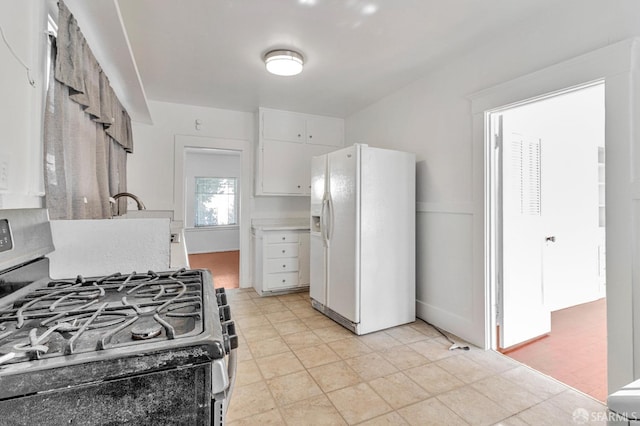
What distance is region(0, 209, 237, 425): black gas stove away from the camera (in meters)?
0.52

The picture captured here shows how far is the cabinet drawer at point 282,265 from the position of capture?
12.5ft

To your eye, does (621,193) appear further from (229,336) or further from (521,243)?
(229,336)

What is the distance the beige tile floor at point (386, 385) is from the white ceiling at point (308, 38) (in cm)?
240

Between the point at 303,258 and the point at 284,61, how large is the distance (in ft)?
7.93

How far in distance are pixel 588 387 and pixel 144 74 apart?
4.30 meters

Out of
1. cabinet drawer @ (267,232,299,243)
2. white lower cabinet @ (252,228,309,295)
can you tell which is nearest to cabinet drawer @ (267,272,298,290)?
white lower cabinet @ (252,228,309,295)

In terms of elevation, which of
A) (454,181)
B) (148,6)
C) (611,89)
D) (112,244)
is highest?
(148,6)

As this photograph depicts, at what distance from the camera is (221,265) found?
6.02m

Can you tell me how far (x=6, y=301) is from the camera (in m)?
0.90

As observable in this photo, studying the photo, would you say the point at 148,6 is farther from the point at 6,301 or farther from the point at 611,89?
the point at 611,89

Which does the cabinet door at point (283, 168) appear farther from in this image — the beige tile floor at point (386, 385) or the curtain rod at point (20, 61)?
the curtain rod at point (20, 61)

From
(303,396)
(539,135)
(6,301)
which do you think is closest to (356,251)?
(303,396)

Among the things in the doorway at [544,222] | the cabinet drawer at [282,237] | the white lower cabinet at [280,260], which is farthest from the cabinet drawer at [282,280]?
the doorway at [544,222]

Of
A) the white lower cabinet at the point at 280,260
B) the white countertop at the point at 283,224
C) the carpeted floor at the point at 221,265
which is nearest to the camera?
the white lower cabinet at the point at 280,260
